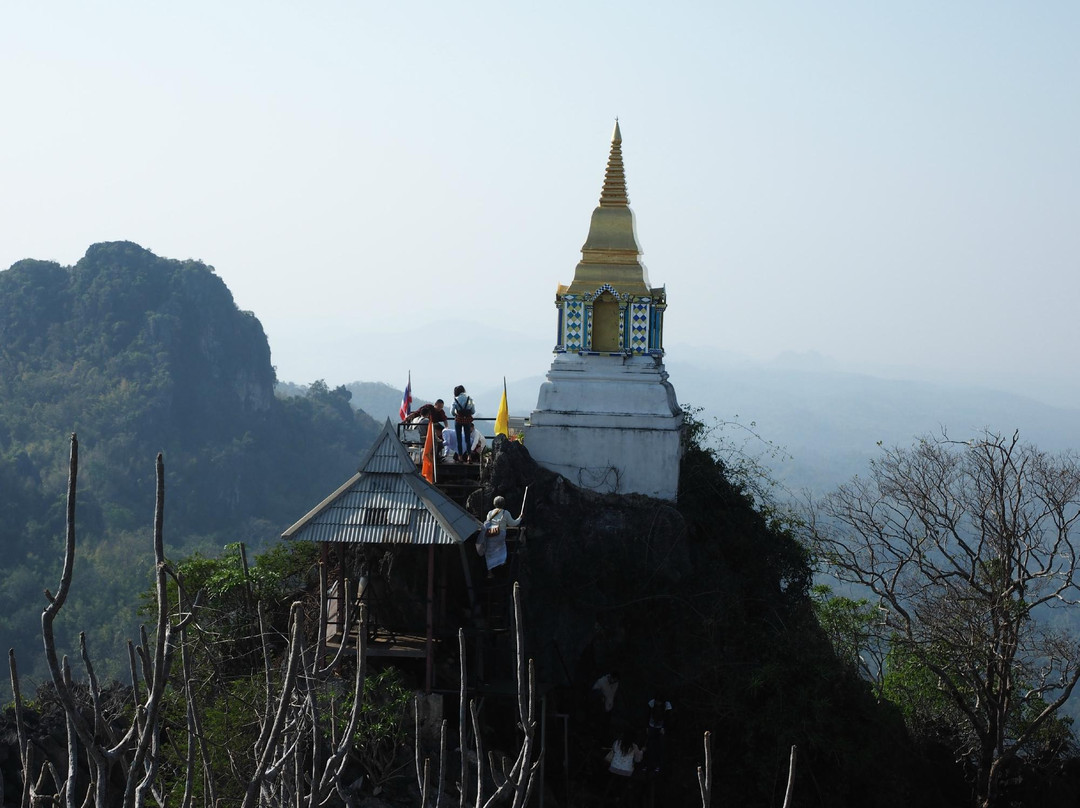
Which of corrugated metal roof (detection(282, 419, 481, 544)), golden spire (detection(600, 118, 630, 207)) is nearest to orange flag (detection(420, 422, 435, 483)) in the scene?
corrugated metal roof (detection(282, 419, 481, 544))

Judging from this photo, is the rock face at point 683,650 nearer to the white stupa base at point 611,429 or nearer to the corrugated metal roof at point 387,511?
the white stupa base at point 611,429

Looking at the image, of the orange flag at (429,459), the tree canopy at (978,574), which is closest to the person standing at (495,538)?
the orange flag at (429,459)

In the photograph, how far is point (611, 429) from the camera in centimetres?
1892

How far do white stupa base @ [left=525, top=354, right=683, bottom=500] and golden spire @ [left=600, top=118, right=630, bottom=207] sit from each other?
9.80 feet

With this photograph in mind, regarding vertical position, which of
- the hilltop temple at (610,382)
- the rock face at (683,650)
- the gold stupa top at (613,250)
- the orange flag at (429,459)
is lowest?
the rock face at (683,650)

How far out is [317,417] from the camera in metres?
79.5

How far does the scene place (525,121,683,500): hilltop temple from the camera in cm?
1889

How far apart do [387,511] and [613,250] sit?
283 inches

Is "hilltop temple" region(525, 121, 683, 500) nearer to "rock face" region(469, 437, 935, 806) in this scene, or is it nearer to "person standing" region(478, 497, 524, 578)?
"rock face" region(469, 437, 935, 806)

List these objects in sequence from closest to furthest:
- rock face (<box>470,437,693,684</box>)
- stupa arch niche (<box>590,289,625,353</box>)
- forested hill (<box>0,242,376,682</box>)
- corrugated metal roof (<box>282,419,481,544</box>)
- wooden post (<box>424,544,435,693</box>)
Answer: wooden post (<box>424,544,435,693</box>)
corrugated metal roof (<box>282,419,481,544</box>)
rock face (<box>470,437,693,684</box>)
stupa arch niche (<box>590,289,625,353</box>)
forested hill (<box>0,242,376,682</box>)

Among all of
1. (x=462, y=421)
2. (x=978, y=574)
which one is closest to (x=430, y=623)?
(x=462, y=421)

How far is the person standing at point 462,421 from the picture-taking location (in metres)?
18.4

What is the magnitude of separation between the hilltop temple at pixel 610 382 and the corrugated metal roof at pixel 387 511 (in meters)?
3.74

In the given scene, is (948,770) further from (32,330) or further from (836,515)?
(32,330)
